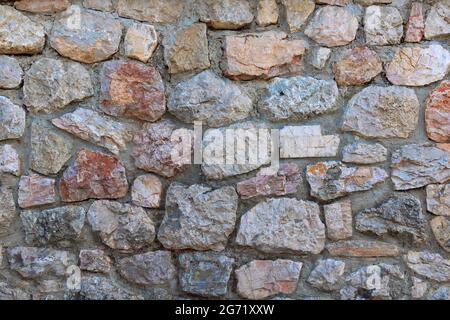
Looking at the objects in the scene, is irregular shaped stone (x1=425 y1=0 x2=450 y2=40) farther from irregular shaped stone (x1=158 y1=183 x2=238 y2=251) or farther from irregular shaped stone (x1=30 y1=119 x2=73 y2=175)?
irregular shaped stone (x1=30 y1=119 x2=73 y2=175)

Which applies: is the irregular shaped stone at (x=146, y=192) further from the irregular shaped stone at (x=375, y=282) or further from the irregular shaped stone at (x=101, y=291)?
the irregular shaped stone at (x=375, y=282)

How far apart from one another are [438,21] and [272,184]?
2.85ft

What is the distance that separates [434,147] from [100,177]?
1233 millimetres

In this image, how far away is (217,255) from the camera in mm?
2188

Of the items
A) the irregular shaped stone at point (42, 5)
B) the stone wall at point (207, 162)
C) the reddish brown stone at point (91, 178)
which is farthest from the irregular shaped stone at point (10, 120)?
the irregular shaped stone at point (42, 5)

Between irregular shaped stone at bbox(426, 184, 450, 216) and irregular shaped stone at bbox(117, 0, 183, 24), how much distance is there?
114 centimetres

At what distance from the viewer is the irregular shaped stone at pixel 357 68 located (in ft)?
7.27

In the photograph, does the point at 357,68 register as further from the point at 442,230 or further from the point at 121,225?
the point at 121,225

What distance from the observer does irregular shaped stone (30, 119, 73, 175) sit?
7.15ft

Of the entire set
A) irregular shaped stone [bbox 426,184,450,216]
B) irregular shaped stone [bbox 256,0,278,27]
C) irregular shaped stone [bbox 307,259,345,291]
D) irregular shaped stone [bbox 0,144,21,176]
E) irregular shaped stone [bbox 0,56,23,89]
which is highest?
irregular shaped stone [bbox 256,0,278,27]

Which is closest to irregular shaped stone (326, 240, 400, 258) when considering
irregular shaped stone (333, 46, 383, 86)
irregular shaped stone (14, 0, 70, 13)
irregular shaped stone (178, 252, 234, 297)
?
irregular shaped stone (178, 252, 234, 297)

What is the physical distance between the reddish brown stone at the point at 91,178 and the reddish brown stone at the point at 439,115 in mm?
1144
